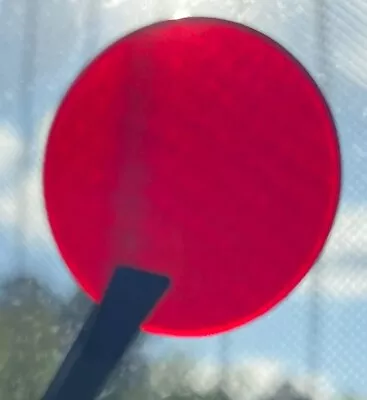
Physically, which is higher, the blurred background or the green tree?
the blurred background

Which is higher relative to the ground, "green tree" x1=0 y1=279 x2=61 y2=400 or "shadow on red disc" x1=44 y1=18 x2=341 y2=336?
"shadow on red disc" x1=44 y1=18 x2=341 y2=336

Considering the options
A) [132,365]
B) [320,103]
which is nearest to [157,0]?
[320,103]

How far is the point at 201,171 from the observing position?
0.47m

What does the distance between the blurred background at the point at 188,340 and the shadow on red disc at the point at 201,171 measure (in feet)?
0.21

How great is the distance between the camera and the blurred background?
1.76 ft

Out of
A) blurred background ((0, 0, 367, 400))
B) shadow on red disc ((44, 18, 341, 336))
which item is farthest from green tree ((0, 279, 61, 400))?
shadow on red disc ((44, 18, 341, 336))

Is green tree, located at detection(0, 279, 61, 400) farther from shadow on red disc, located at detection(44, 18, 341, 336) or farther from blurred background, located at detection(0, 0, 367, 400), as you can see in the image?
shadow on red disc, located at detection(44, 18, 341, 336)

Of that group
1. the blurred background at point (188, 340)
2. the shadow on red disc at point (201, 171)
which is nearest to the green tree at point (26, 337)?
the blurred background at point (188, 340)

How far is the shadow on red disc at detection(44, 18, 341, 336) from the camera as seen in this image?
0.46m

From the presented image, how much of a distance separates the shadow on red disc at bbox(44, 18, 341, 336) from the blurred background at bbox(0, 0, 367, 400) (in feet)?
0.21

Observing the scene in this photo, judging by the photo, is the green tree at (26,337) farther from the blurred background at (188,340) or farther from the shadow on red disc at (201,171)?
the shadow on red disc at (201,171)

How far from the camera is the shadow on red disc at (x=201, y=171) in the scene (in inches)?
18.1

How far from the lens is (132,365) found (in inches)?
21.2

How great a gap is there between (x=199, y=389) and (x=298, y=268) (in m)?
0.15
